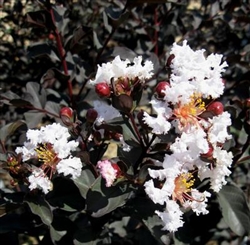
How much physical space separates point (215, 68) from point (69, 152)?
0.45 m

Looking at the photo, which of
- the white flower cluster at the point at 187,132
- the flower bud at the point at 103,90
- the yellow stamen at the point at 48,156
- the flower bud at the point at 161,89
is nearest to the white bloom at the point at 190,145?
the white flower cluster at the point at 187,132

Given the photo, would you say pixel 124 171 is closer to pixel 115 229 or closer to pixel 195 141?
pixel 195 141

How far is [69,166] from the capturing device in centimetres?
133

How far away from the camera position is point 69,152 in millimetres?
1349

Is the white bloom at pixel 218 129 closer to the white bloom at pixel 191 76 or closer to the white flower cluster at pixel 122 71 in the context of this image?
the white bloom at pixel 191 76

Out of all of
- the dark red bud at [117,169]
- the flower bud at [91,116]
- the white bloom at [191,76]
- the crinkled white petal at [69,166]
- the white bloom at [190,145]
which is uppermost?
the white bloom at [191,76]

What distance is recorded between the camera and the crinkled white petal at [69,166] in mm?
1322

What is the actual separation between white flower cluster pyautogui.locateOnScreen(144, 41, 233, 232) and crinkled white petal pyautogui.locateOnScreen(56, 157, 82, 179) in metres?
0.18

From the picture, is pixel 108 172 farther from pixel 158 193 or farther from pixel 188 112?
pixel 188 112

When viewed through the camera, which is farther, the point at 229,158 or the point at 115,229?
the point at 115,229

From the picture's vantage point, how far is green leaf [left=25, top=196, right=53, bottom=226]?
1416mm

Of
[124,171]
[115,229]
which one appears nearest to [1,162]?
[124,171]

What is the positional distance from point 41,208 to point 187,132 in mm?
465

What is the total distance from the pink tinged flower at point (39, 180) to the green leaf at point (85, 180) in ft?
0.33
